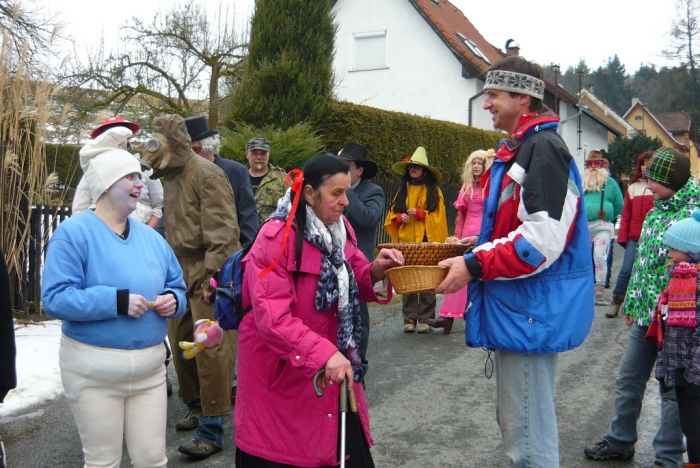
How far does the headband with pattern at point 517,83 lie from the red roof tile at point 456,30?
1912cm

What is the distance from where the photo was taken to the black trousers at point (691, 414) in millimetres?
3982

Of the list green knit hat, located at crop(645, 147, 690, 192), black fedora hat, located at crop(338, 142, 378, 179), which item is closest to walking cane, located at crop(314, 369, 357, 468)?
green knit hat, located at crop(645, 147, 690, 192)

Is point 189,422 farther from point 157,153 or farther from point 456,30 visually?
point 456,30

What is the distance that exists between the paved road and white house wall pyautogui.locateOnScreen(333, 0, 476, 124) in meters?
19.0

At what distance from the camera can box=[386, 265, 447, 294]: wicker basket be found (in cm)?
308

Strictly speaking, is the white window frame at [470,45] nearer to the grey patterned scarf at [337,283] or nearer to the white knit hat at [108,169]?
the white knit hat at [108,169]

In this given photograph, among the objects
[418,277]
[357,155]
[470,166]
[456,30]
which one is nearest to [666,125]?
[456,30]

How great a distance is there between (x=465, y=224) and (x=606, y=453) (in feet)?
13.3

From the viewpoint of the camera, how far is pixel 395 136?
50.3 ft

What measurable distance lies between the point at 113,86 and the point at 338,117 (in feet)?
44.4

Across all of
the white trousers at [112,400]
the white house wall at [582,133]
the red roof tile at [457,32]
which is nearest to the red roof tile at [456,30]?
the red roof tile at [457,32]

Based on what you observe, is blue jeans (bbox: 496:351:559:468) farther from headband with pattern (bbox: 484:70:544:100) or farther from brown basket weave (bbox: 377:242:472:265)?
headband with pattern (bbox: 484:70:544:100)

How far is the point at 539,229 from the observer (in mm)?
2906

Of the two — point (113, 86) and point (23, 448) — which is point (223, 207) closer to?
point (23, 448)
